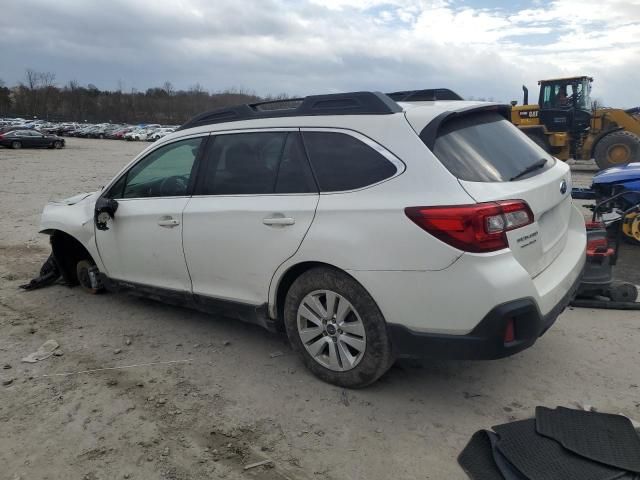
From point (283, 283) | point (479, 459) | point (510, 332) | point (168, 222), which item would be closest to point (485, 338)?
point (510, 332)

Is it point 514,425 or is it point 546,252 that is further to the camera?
point 546,252

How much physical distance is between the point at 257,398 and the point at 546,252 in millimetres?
2027

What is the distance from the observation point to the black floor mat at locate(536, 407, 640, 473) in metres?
2.60

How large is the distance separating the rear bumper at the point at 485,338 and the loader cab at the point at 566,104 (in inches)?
637

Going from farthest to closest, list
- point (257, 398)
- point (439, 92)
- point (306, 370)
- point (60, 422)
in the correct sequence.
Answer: point (439, 92)
point (306, 370)
point (257, 398)
point (60, 422)

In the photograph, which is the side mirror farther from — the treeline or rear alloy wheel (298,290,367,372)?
the treeline

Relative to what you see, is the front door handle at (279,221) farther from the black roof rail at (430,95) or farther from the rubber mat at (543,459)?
the rubber mat at (543,459)

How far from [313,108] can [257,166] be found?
1.87 ft

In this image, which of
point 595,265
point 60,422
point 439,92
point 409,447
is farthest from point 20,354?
point 595,265

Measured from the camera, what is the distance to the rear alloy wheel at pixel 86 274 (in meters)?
5.37

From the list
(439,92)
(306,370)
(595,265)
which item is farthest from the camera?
(595,265)

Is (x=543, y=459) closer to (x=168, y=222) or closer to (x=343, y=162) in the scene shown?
(x=343, y=162)

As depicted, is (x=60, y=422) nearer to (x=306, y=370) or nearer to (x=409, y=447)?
(x=306, y=370)

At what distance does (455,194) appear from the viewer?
2838 mm
